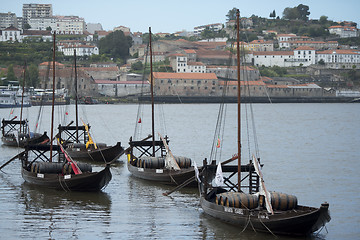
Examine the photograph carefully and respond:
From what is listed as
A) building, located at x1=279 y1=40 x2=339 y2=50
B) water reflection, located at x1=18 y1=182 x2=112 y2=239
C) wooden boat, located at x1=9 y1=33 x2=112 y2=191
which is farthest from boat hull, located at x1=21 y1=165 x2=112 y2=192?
building, located at x1=279 y1=40 x2=339 y2=50

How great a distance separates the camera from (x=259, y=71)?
154 meters

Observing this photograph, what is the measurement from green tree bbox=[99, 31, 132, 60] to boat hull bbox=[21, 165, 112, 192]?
148 meters

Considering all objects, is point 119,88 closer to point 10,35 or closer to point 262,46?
point 262,46

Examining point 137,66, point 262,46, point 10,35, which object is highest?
point 10,35

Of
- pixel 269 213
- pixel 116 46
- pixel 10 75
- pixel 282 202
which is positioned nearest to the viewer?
pixel 269 213

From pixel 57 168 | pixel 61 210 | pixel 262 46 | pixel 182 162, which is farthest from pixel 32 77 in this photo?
pixel 61 210

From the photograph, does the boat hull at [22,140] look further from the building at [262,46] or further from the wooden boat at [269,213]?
the building at [262,46]

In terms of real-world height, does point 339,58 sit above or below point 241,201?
above

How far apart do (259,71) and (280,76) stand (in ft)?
23.5

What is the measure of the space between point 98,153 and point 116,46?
14158 cm

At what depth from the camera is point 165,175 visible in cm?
2506

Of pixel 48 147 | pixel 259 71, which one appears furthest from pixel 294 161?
pixel 259 71

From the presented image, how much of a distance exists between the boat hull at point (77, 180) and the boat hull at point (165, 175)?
8.05 feet

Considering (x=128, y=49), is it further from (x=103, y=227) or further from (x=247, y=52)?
(x=103, y=227)
